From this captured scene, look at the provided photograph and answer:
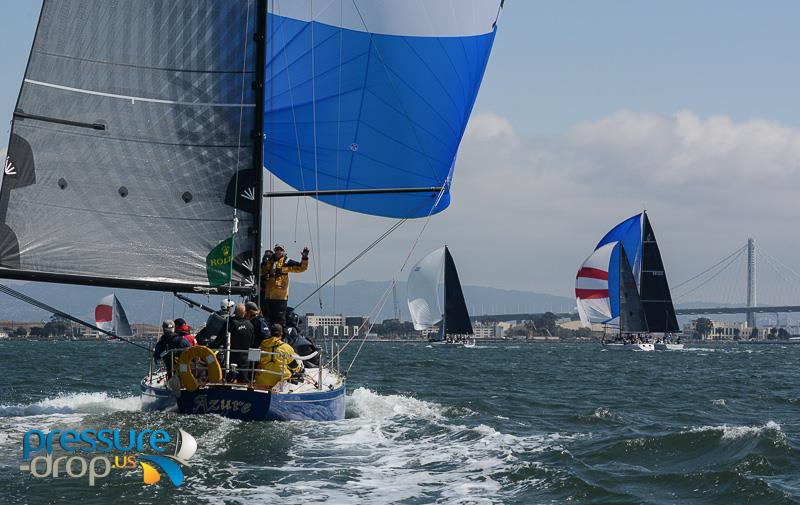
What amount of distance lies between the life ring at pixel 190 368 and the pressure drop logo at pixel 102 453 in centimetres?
85

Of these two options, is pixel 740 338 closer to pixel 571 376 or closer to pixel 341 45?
pixel 571 376

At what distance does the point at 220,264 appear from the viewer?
517 inches

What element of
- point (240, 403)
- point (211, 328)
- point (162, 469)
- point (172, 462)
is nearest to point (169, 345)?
point (211, 328)

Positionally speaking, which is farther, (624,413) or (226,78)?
(624,413)

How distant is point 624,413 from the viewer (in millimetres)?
17219

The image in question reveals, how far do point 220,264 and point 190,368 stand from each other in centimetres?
140

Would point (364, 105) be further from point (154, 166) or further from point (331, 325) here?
point (331, 325)

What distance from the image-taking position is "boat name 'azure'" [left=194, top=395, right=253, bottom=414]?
12.4m

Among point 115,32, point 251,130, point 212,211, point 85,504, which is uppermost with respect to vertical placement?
point 115,32

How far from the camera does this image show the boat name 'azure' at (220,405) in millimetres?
12352

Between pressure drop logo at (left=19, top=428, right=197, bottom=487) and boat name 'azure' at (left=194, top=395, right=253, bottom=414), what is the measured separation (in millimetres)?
803

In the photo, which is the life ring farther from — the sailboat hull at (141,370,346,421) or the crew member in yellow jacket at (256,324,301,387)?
the crew member in yellow jacket at (256,324,301,387)

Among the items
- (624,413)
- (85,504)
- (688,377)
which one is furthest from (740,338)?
(85,504)

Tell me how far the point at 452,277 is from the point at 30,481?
66749 mm
